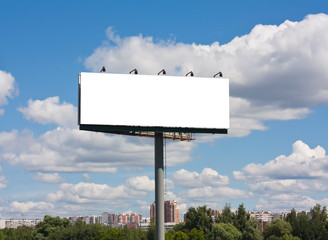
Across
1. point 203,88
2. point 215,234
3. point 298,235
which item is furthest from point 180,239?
point 203,88

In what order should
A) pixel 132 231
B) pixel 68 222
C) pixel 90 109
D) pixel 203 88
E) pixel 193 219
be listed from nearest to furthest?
pixel 90 109 < pixel 203 88 < pixel 193 219 < pixel 132 231 < pixel 68 222

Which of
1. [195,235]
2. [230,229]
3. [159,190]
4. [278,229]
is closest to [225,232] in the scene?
[230,229]

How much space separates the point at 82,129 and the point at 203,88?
31.2ft

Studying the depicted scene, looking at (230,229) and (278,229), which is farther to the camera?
(230,229)

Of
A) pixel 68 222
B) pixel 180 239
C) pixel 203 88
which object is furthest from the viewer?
pixel 68 222

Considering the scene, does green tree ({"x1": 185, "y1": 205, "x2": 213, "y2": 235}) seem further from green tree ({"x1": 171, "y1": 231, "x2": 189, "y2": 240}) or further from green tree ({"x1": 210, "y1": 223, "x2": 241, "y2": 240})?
green tree ({"x1": 171, "y1": 231, "x2": 189, "y2": 240})

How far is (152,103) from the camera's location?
129ft

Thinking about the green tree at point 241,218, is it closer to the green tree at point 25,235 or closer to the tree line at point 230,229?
the tree line at point 230,229

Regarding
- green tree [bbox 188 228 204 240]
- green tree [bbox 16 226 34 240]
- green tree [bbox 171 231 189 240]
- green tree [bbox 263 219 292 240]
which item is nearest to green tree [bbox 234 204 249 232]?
green tree [bbox 263 219 292 240]

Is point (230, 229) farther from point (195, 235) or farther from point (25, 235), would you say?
point (25, 235)

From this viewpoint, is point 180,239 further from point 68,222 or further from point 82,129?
point 82,129

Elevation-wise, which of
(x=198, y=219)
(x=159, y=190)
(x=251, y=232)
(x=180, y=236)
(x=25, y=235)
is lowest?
(x=25, y=235)

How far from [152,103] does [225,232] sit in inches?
2152

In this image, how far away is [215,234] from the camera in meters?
90.9
